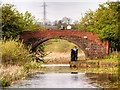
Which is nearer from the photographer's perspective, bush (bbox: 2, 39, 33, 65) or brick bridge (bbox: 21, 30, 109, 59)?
bush (bbox: 2, 39, 33, 65)

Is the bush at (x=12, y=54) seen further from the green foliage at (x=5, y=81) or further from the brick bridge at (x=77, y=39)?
the brick bridge at (x=77, y=39)

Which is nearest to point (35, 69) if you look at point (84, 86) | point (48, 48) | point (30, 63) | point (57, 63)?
point (30, 63)

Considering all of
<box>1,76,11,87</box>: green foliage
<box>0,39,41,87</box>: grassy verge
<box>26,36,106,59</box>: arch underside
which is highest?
<box>26,36,106,59</box>: arch underside

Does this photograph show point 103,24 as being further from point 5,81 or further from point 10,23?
point 5,81

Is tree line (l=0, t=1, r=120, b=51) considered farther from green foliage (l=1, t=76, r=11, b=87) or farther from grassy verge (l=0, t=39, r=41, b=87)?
green foliage (l=1, t=76, r=11, b=87)

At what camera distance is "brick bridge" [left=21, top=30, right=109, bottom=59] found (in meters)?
47.4

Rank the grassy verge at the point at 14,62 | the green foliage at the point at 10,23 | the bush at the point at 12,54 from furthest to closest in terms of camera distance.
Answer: the green foliage at the point at 10,23 → the bush at the point at 12,54 → the grassy verge at the point at 14,62

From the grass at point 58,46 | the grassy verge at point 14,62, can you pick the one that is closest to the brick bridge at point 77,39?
the grassy verge at point 14,62

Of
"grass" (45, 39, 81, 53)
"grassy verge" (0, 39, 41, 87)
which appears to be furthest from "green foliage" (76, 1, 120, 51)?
"grass" (45, 39, 81, 53)

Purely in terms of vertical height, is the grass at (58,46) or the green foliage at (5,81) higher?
the grass at (58,46)

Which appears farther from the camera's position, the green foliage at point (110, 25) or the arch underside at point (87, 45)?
the arch underside at point (87, 45)

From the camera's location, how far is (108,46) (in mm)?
47312

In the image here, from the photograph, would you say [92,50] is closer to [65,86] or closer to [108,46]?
[108,46]

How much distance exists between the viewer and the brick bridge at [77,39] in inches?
1866
